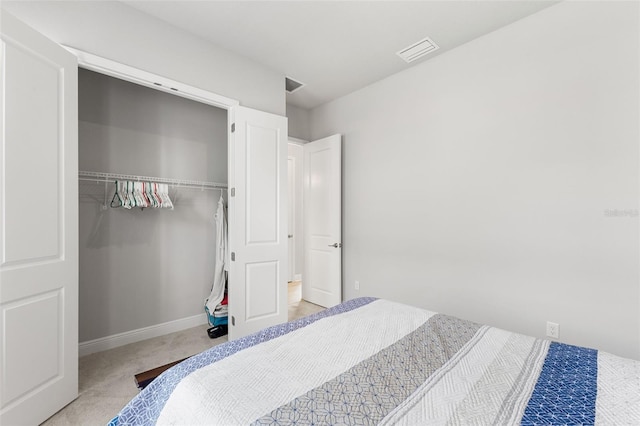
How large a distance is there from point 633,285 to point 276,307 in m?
2.79

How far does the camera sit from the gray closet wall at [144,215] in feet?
8.56

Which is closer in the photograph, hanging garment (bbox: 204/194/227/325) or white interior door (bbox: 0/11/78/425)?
→ white interior door (bbox: 0/11/78/425)

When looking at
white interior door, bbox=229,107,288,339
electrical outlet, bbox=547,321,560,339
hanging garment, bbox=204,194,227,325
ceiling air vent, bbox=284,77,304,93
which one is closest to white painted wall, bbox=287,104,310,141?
ceiling air vent, bbox=284,77,304,93

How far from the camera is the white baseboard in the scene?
8.46 ft

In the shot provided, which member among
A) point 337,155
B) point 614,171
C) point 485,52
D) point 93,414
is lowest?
point 93,414

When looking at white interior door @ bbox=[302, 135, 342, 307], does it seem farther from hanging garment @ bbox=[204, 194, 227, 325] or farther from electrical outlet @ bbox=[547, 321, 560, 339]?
electrical outlet @ bbox=[547, 321, 560, 339]

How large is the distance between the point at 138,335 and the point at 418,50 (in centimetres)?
392

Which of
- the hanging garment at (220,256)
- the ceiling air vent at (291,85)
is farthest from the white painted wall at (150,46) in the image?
the hanging garment at (220,256)

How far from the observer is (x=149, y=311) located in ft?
9.69

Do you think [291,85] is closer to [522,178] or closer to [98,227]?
[98,227]

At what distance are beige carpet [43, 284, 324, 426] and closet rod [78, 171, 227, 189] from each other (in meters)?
1.59

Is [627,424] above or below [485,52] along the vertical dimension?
below

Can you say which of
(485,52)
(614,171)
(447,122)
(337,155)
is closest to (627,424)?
(614,171)

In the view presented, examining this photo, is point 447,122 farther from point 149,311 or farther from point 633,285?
point 149,311
